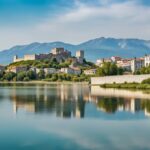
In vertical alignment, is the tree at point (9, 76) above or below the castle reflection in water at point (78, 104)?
above

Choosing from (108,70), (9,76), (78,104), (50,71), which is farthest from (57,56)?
(78,104)

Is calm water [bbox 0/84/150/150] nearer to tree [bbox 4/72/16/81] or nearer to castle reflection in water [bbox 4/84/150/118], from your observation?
castle reflection in water [bbox 4/84/150/118]

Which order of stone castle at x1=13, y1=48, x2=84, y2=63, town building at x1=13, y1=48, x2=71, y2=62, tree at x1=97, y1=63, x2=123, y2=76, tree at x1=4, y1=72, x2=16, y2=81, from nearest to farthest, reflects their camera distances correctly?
tree at x1=97, y1=63, x2=123, y2=76, tree at x1=4, y1=72, x2=16, y2=81, town building at x1=13, y1=48, x2=71, y2=62, stone castle at x1=13, y1=48, x2=84, y2=63

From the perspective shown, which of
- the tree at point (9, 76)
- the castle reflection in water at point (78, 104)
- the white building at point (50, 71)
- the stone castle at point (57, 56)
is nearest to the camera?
the castle reflection in water at point (78, 104)

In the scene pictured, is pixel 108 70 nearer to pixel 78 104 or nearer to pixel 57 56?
pixel 78 104

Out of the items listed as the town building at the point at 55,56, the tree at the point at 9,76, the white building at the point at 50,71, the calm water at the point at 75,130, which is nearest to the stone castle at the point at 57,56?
the town building at the point at 55,56

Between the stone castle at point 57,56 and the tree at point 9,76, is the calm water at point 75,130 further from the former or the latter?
the stone castle at point 57,56

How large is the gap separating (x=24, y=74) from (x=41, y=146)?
83805 millimetres

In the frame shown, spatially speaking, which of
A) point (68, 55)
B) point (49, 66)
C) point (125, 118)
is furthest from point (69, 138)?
point (68, 55)

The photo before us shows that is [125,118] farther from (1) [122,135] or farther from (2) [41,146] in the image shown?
(2) [41,146]

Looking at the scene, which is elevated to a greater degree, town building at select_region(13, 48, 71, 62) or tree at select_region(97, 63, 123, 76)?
town building at select_region(13, 48, 71, 62)

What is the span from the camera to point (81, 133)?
1163cm

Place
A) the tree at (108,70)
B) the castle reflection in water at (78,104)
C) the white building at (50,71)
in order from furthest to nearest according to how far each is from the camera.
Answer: the white building at (50,71), the tree at (108,70), the castle reflection in water at (78,104)

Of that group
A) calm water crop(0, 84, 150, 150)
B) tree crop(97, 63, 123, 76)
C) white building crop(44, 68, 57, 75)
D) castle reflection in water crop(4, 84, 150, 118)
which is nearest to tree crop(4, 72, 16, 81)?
white building crop(44, 68, 57, 75)
